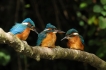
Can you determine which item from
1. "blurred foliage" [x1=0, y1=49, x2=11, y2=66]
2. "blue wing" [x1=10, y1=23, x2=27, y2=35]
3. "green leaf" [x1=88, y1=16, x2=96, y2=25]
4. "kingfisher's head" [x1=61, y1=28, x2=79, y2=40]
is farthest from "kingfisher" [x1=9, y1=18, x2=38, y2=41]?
"green leaf" [x1=88, y1=16, x2=96, y2=25]

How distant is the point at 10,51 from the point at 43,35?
1657 millimetres

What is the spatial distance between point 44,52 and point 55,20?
2.62 m

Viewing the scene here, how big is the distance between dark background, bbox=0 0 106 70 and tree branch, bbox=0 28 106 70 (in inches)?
44.3

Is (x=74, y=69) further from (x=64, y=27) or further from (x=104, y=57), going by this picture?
(x=104, y=57)

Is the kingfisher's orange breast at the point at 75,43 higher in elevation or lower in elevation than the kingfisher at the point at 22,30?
higher

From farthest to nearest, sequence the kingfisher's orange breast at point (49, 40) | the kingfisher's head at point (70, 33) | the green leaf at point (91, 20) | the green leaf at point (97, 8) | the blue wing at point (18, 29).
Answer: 1. the green leaf at point (91, 20)
2. the green leaf at point (97, 8)
3. the kingfisher's head at point (70, 33)
4. the kingfisher's orange breast at point (49, 40)
5. the blue wing at point (18, 29)

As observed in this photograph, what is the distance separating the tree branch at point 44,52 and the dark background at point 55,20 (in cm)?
113

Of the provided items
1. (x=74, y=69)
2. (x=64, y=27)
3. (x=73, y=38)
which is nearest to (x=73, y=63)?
(x=74, y=69)

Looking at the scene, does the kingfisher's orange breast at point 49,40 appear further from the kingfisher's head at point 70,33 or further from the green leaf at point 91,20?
the green leaf at point 91,20

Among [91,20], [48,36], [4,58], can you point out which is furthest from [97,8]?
[4,58]

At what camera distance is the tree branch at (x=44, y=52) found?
252 cm

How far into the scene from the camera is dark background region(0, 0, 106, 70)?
489 centimetres

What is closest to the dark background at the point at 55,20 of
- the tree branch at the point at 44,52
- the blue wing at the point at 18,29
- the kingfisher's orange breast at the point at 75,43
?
the kingfisher's orange breast at the point at 75,43

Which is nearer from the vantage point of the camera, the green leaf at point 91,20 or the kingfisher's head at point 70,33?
the kingfisher's head at point 70,33
